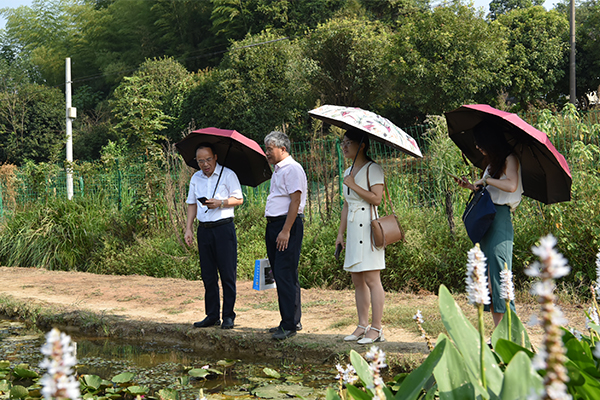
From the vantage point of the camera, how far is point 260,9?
1230 inches

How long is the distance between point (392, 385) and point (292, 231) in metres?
2.18

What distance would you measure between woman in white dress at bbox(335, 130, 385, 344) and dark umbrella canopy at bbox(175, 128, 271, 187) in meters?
1.23

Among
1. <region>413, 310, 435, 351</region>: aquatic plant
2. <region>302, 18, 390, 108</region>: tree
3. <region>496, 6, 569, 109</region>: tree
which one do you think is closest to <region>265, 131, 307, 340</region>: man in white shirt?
<region>413, 310, 435, 351</region>: aquatic plant

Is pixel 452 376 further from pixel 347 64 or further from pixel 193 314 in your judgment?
pixel 347 64

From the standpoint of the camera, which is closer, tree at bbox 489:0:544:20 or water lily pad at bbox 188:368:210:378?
water lily pad at bbox 188:368:210:378

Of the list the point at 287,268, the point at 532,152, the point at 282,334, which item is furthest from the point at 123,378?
the point at 532,152

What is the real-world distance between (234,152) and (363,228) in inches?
69.2

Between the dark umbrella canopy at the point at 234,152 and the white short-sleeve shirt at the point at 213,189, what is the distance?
0.95ft

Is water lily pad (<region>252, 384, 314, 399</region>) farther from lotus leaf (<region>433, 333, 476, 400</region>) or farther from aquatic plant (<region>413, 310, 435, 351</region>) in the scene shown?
lotus leaf (<region>433, 333, 476, 400</region>)

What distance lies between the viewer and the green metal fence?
6777mm

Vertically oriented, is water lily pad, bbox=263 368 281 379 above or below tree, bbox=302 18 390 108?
below

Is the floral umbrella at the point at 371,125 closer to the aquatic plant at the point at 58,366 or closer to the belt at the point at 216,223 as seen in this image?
the belt at the point at 216,223

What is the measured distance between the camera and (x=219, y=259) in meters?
4.75

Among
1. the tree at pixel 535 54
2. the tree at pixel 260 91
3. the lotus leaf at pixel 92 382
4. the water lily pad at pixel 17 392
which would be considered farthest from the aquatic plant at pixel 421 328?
the tree at pixel 535 54
